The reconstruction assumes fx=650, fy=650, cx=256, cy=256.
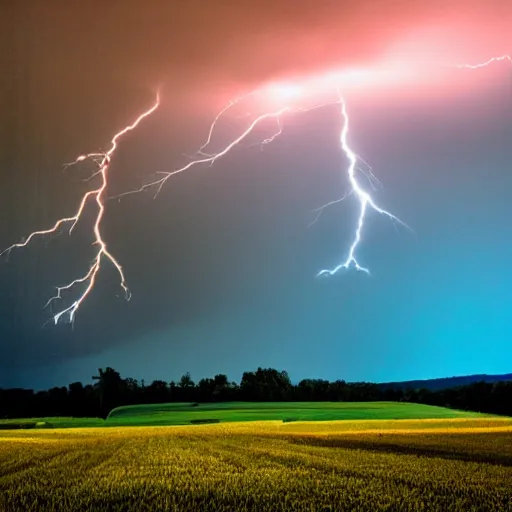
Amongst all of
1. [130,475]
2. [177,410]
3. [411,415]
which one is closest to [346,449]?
[130,475]

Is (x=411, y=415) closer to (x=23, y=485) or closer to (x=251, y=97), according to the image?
(x=251, y=97)

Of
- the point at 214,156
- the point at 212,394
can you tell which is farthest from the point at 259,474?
the point at 212,394

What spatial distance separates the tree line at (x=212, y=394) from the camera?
45.5 m

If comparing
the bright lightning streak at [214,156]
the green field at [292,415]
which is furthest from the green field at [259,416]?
the bright lightning streak at [214,156]

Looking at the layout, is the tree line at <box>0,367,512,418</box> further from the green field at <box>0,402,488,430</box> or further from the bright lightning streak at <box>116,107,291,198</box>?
the bright lightning streak at <box>116,107,291,198</box>

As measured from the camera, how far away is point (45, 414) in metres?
47.0

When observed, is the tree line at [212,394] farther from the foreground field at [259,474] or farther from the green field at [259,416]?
the foreground field at [259,474]

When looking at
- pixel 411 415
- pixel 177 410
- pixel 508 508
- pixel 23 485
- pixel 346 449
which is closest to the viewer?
pixel 508 508

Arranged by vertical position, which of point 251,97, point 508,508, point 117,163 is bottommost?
point 508,508

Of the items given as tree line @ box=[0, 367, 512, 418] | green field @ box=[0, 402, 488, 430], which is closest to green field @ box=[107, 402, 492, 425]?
green field @ box=[0, 402, 488, 430]

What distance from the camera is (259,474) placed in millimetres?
11156

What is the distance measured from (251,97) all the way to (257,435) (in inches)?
490

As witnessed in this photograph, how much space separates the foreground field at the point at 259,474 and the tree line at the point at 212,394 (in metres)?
28.0

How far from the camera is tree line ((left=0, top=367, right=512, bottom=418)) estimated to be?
4553 cm
